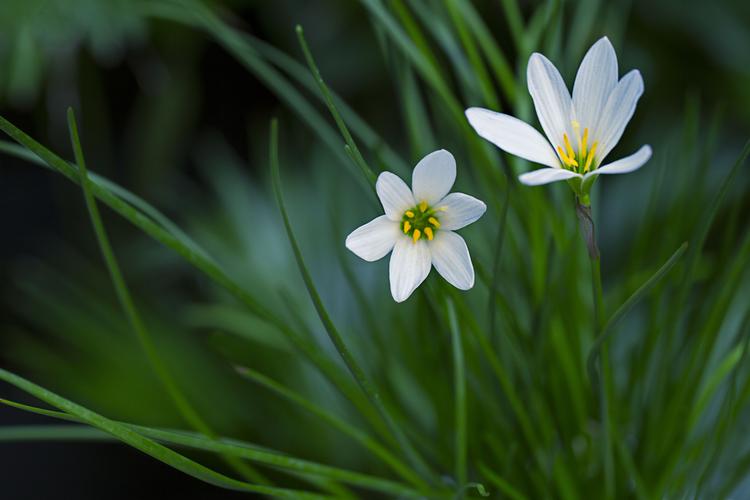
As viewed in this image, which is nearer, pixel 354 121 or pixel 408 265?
pixel 408 265

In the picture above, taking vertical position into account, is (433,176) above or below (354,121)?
below

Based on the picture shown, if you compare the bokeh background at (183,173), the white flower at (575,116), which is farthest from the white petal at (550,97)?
the bokeh background at (183,173)

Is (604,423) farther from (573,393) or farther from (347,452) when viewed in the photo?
(347,452)

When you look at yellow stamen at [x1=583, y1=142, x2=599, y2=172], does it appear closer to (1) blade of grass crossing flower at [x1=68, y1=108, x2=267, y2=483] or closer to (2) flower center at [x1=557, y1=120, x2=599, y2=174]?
(2) flower center at [x1=557, y1=120, x2=599, y2=174]

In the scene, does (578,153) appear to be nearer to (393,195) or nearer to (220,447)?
(393,195)

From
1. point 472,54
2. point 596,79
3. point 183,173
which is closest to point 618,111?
point 596,79

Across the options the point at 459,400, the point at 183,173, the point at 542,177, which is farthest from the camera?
the point at 183,173

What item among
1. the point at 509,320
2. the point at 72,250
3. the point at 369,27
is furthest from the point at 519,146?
the point at 72,250

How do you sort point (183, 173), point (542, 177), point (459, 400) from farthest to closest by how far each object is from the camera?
point (183, 173) → point (459, 400) → point (542, 177)
